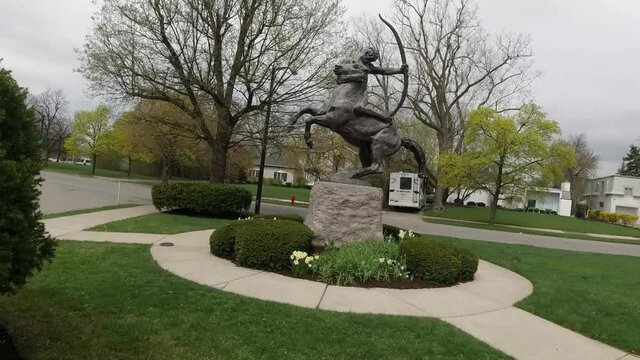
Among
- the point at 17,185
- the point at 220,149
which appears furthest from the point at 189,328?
the point at 220,149

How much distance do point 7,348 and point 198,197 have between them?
42.1 feet

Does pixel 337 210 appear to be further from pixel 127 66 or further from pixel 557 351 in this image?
pixel 127 66

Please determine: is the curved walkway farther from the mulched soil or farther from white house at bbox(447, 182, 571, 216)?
white house at bbox(447, 182, 571, 216)

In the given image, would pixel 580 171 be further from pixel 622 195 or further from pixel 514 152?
pixel 514 152

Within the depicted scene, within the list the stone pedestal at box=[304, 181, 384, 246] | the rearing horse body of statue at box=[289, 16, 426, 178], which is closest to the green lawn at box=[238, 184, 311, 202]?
the rearing horse body of statue at box=[289, 16, 426, 178]

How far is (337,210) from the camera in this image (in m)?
9.23

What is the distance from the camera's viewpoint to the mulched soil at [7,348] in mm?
3448

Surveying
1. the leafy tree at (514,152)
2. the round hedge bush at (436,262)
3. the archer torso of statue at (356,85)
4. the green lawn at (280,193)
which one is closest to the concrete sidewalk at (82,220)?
the archer torso of statue at (356,85)

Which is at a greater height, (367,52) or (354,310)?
(367,52)

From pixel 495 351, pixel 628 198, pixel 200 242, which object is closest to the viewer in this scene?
pixel 495 351

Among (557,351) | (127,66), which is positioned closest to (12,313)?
(557,351)

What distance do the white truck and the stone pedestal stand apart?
25518 mm

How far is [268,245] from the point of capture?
761 centimetres

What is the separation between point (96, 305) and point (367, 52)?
22.5 feet
